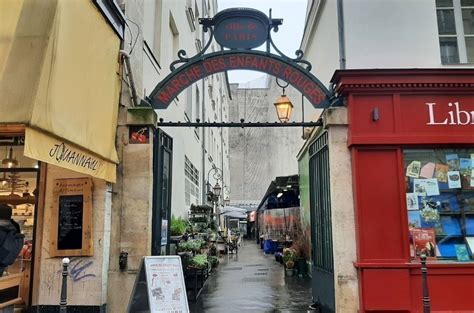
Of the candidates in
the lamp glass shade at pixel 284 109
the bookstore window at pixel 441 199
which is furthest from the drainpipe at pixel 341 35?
the bookstore window at pixel 441 199

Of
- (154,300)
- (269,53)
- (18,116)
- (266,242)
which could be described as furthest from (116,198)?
(266,242)

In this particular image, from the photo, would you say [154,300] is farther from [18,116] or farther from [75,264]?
[18,116]

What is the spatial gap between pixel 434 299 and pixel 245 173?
149ft

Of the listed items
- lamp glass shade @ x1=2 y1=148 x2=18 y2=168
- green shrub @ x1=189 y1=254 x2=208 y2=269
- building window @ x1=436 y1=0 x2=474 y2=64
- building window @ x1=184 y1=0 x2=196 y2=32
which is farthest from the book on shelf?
building window @ x1=184 y1=0 x2=196 y2=32

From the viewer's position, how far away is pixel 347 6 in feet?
29.9

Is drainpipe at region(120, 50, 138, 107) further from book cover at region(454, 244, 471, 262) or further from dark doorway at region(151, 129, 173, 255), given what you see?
book cover at region(454, 244, 471, 262)

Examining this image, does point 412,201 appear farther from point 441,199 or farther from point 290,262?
point 290,262

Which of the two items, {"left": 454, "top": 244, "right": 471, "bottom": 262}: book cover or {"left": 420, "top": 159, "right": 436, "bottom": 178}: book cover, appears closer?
{"left": 454, "top": 244, "right": 471, "bottom": 262}: book cover

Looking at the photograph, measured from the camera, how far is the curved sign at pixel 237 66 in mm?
8195

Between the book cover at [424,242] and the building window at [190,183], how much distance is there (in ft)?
32.2

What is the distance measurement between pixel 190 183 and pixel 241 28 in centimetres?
1056

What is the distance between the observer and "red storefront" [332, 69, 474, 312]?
7.54 meters

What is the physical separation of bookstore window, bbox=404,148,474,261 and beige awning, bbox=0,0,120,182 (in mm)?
5489

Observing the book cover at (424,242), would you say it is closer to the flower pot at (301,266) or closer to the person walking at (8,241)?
the person walking at (8,241)
